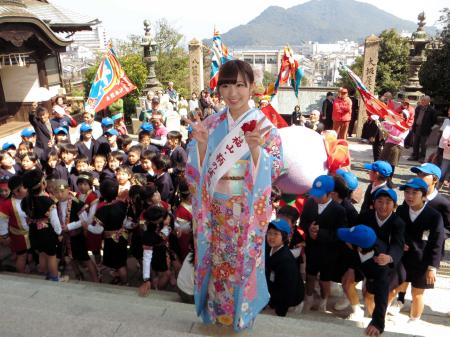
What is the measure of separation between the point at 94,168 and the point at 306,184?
2.98 metres

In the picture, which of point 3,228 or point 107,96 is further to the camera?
point 107,96

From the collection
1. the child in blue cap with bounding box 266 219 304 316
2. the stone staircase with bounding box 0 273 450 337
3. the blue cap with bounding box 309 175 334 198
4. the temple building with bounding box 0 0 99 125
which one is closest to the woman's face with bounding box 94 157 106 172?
the stone staircase with bounding box 0 273 450 337

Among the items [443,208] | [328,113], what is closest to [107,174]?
[443,208]

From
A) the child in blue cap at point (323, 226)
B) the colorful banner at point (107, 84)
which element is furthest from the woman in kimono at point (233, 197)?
the colorful banner at point (107, 84)

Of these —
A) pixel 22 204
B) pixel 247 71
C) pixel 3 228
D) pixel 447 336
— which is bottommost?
pixel 447 336

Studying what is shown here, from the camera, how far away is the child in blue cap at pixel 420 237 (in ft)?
10.8

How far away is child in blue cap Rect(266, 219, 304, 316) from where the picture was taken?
321 centimetres

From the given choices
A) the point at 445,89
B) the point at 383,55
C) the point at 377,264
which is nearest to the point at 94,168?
the point at 377,264

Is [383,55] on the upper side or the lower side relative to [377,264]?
upper

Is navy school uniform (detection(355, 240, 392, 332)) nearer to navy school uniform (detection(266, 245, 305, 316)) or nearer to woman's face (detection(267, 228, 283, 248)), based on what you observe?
navy school uniform (detection(266, 245, 305, 316))

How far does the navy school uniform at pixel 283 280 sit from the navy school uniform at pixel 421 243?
3.36ft

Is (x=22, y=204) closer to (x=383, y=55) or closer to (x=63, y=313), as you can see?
(x=63, y=313)

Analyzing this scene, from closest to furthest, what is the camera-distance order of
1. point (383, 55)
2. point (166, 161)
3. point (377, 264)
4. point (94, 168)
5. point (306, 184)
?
point (377, 264) < point (306, 184) < point (166, 161) < point (94, 168) < point (383, 55)

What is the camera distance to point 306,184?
→ 13.3ft
